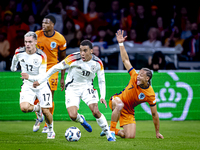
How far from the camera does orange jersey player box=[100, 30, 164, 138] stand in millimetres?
7047

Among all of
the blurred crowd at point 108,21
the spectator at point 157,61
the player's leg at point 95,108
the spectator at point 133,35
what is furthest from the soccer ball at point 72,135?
the spectator at point 133,35

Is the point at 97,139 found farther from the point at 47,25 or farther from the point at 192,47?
the point at 192,47

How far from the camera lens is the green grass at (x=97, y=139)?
18.9ft

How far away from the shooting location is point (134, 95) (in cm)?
732

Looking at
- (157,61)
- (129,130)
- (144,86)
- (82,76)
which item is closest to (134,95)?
(144,86)

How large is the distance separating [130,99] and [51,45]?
7.02 feet

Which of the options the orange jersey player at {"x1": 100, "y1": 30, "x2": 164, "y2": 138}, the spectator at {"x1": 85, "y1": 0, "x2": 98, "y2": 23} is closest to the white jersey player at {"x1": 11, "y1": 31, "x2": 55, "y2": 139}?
the orange jersey player at {"x1": 100, "y1": 30, "x2": 164, "y2": 138}

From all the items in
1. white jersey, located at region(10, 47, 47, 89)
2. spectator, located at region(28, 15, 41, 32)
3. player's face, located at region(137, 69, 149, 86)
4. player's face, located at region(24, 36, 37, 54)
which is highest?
spectator, located at region(28, 15, 41, 32)

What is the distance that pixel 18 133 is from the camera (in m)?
7.65

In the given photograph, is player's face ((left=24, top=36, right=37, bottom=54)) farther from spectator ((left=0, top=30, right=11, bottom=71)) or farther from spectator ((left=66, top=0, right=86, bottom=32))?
spectator ((left=66, top=0, right=86, bottom=32))

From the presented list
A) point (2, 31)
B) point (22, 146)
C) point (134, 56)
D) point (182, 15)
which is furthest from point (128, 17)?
point (22, 146)

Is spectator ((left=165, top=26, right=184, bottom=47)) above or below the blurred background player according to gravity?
above

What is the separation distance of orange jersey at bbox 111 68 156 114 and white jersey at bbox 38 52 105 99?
2.66ft

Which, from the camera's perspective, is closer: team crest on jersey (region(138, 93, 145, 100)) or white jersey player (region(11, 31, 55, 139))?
white jersey player (region(11, 31, 55, 139))
